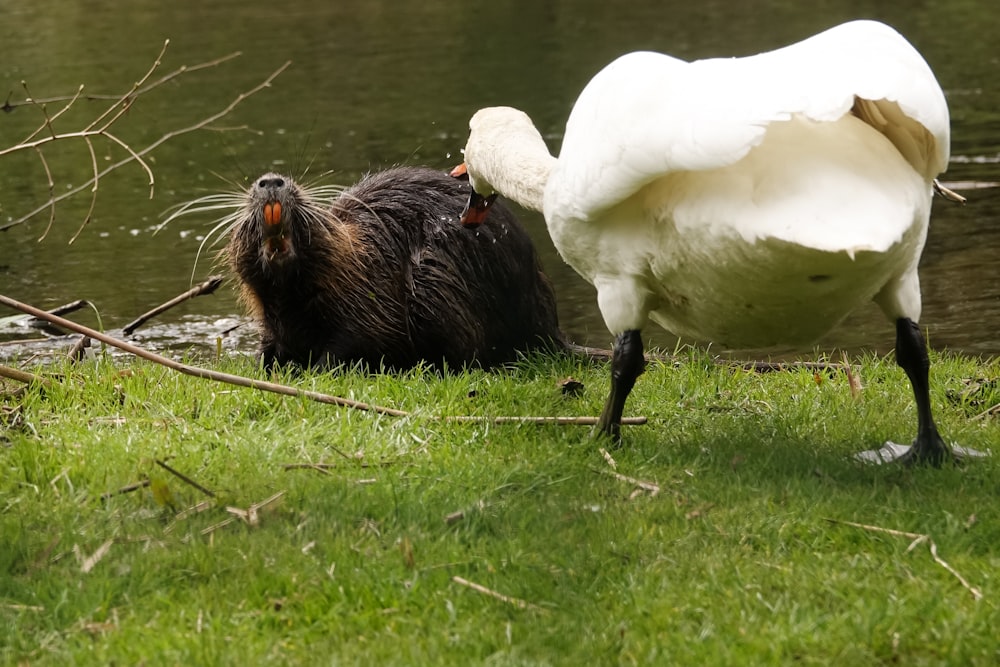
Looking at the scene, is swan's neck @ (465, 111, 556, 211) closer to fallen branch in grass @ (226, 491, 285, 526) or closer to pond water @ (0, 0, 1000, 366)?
fallen branch in grass @ (226, 491, 285, 526)

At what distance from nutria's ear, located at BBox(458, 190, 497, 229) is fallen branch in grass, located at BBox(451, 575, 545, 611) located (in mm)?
2496

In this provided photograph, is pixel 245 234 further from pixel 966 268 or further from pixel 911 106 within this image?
pixel 966 268

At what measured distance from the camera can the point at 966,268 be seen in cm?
845

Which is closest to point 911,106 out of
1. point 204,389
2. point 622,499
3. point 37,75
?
point 622,499

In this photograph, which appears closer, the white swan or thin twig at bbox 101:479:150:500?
the white swan

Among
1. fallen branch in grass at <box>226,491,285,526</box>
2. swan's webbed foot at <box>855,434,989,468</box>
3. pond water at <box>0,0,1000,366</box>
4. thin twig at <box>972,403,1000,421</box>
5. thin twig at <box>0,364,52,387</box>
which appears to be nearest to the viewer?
fallen branch in grass at <box>226,491,285,526</box>

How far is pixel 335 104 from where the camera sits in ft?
49.6

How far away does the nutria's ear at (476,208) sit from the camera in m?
5.73

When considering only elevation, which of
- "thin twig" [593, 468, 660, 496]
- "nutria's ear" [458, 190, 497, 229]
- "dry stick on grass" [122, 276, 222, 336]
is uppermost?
"nutria's ear" [458, 190, 497, 229]

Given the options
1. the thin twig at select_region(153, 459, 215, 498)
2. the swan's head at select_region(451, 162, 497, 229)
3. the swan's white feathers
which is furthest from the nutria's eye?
the thin twig at select_region(153, 459, 215, 498)

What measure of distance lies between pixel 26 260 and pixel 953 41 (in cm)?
1171

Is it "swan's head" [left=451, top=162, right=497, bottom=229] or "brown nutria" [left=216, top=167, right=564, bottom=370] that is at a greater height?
"swan's head" [left=451, top=162, right=497, bottom=229]

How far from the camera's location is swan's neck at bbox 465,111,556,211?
5035 millimetres

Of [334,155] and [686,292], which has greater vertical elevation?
[686,292]
